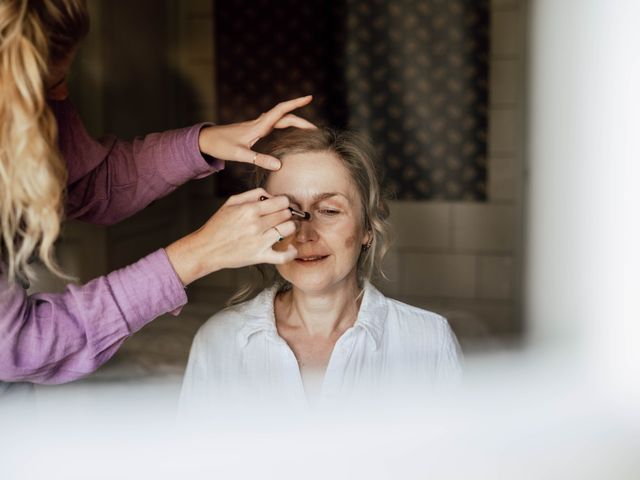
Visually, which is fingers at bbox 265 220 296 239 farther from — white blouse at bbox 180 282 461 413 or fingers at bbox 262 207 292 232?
white blouse at bbox 180 282 461 413

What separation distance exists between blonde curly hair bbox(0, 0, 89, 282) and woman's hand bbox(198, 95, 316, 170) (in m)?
0.32

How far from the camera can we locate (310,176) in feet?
4.20

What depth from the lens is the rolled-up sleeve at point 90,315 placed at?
2.84 ft

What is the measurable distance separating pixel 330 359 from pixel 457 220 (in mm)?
2131

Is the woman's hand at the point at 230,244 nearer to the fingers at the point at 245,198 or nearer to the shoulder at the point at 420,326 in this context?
the fingers at the point at 245,198

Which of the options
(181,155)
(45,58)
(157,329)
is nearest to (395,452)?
(181,155)

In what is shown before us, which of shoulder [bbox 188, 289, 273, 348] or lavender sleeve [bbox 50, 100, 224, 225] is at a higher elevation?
lavender sleeve [bbox 50, 100, 224, 225]

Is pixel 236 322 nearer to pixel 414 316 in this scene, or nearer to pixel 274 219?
pixel 414 316

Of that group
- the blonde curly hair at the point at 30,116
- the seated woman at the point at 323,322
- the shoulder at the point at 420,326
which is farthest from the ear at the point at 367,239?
the blonde curly hair at the point at 30,116

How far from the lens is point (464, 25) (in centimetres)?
318

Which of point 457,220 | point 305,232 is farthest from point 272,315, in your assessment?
point 457,220

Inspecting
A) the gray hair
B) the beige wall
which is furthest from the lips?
the beige wall

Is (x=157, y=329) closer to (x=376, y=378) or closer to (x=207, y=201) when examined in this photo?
(x=207, y=201)

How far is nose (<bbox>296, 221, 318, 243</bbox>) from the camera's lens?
123cm
